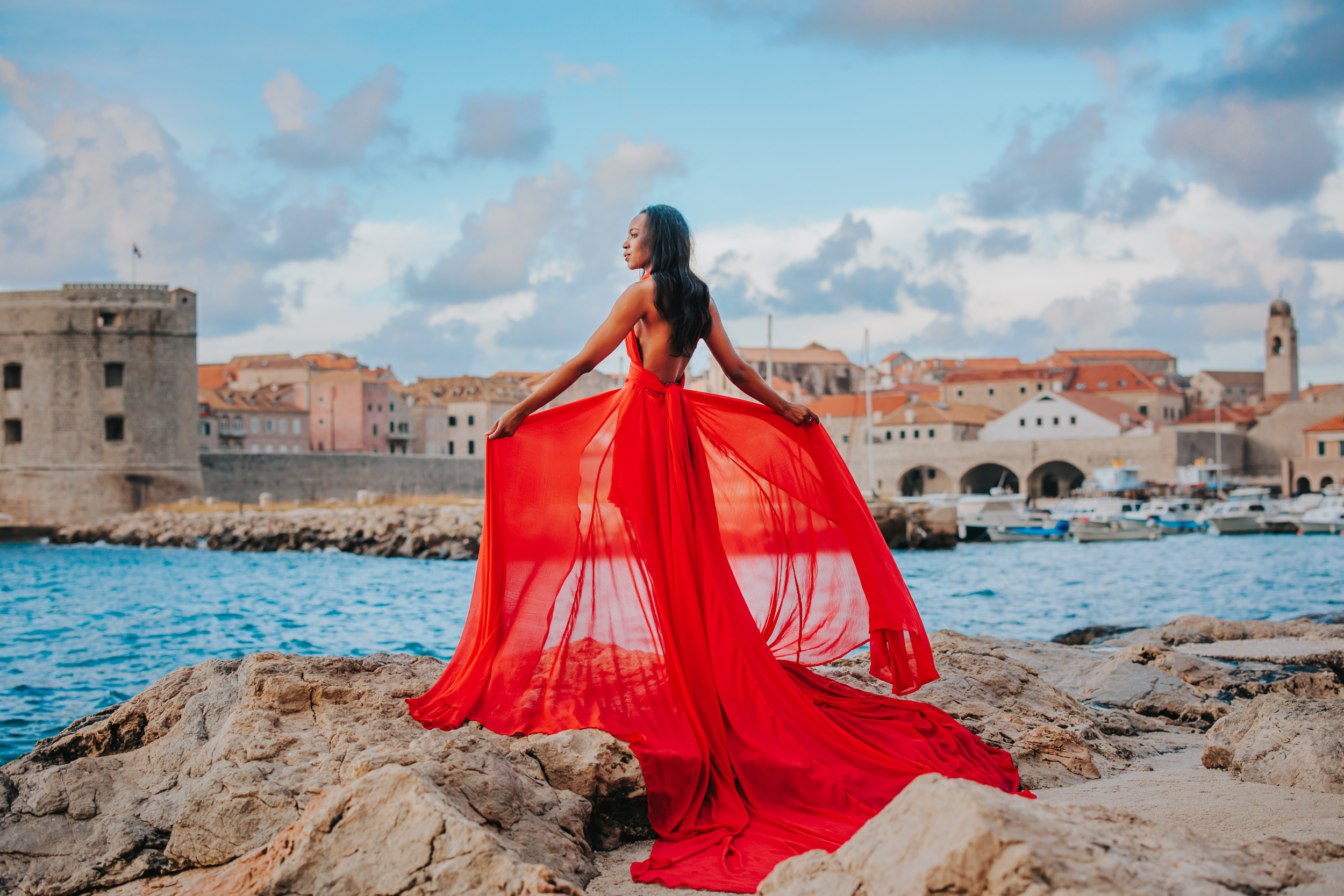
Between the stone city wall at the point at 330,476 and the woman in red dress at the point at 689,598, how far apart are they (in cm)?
3929

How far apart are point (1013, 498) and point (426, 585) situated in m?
27.0

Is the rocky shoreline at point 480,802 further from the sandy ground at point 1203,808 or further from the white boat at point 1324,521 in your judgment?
the white boat at point 1324,521

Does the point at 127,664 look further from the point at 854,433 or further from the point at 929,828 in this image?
the point at 854,433

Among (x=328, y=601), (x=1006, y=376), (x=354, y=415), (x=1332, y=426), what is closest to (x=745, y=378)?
(x=328, y=601)

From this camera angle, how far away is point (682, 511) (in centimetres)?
342

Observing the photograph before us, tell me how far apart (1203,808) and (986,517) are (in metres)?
36.0

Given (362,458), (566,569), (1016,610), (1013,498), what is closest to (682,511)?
(566,569)

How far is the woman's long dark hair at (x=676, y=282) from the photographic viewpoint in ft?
11.5

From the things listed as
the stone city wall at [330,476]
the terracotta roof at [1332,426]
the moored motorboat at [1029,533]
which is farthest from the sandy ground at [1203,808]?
the terracotta roof at [1332,426]

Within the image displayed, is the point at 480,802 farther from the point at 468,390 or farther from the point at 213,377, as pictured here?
the point at 213,377

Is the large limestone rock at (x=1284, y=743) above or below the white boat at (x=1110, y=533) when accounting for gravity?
above

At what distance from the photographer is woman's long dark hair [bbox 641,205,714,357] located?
3.49 metres

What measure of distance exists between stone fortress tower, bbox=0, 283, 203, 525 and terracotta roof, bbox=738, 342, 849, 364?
56.6 m

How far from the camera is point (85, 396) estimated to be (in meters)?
36.2
